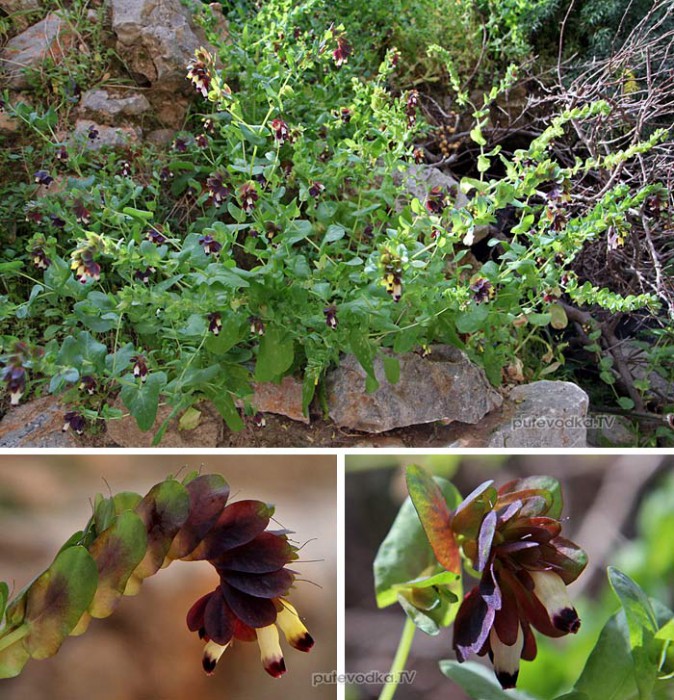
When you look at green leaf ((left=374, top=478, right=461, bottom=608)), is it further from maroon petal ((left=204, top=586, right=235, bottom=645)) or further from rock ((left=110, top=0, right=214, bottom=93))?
rock ((left=110, top=0, right=214, bottom=93))

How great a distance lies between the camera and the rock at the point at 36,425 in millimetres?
1703

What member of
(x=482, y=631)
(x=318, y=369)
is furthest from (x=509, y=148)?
(x=482, y=631)

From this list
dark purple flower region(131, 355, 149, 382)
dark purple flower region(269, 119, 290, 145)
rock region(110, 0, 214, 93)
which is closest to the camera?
dark purple flower region(131, 355, 149, 382)

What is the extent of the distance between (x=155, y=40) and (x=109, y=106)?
0.24m

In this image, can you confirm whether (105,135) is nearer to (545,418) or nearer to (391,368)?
(391,368)

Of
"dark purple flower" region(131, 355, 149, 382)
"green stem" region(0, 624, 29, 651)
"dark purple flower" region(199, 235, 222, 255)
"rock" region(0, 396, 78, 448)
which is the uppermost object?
"dark purple flower" region(199, 235, 222, 255)

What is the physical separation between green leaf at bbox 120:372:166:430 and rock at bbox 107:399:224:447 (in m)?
0.31

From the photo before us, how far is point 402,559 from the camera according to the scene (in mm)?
646

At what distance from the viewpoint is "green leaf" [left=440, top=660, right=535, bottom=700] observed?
24.7 inches

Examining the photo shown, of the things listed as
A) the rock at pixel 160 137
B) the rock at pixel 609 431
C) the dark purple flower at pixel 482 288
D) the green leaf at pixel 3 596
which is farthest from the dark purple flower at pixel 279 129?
the rock at pixel 609 431

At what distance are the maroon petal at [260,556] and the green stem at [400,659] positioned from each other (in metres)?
0.13

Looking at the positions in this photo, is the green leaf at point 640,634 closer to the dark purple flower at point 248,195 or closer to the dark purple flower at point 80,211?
the dark purple flower at point 248,195

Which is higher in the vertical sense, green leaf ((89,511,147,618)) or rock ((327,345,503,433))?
green leaf ((89,511,147,618))

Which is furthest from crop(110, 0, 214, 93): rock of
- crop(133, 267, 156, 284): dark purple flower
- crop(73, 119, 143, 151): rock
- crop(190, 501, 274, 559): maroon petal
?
crop(190, 501, 274, 559): maroon petal
